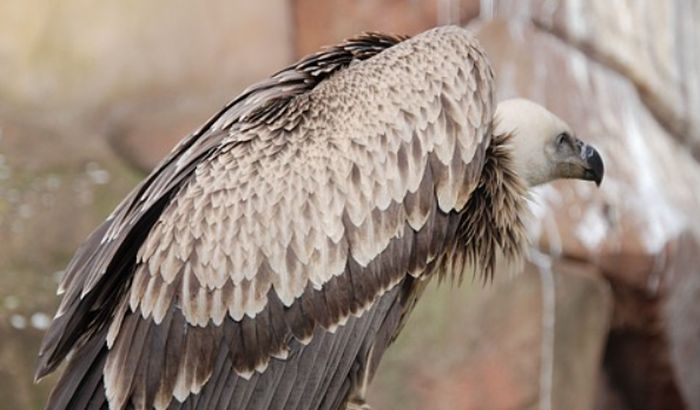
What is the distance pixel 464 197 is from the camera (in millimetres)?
4367

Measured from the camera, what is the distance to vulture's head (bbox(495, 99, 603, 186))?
15.5 feet

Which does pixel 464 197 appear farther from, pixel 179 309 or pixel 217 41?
pixel 217 41

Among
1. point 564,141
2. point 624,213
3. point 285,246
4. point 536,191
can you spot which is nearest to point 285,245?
point 285,246

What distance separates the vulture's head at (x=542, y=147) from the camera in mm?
4734

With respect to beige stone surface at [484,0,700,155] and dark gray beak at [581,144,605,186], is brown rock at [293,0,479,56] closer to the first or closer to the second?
beige stone surface at [484,0,700,155]

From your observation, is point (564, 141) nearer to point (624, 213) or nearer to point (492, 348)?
point (492, 348)

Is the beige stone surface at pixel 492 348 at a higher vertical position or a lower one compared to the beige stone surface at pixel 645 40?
lower

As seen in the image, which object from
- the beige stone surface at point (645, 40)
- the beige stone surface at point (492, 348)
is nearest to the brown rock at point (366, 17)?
the beige stone surface at point (645, 40)

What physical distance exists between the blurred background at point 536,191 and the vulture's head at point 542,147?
71.9 inches

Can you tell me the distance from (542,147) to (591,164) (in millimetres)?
244

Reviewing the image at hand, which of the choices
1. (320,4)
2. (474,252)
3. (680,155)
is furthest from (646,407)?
(474,252)

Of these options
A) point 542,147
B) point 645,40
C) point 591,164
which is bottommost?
point 645,40

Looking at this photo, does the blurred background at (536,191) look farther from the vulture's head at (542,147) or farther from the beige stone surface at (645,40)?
the vulture's head at (542,147)

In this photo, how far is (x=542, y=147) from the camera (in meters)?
4.82
